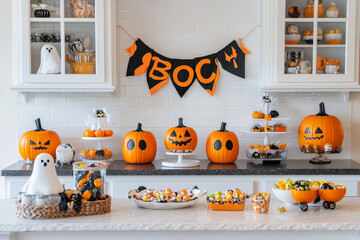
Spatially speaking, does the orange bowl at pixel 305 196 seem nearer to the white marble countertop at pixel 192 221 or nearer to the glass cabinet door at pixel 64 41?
the white marble countertop at pixel 192 221

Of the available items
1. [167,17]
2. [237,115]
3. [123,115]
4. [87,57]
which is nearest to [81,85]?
[87,57]

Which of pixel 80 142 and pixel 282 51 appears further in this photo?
pixel 80 142

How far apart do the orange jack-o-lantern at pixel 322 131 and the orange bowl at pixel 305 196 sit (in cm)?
170

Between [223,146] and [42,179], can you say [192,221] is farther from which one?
[223,146]

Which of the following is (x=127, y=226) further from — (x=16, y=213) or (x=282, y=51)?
(x=282, y=51)

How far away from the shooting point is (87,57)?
386 cm

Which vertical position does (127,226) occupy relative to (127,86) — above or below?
below

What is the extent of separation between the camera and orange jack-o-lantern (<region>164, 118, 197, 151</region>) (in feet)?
12.8

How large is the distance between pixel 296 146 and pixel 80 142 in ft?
5.93

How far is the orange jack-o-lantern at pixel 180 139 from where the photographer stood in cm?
390

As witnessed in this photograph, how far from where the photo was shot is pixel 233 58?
4.15 metres

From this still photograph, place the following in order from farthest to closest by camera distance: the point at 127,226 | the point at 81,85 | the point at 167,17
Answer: the point at 167,17 → the point at 81,85 → the point at 127,226

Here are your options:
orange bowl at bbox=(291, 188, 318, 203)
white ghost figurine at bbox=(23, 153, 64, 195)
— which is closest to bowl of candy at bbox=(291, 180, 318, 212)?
orange bowl at bbox=(291, 188, 318, 203)

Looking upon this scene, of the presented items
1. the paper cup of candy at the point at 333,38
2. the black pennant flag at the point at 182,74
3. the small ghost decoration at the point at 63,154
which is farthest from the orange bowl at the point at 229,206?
the paper cup of candy at the point at 333,38
